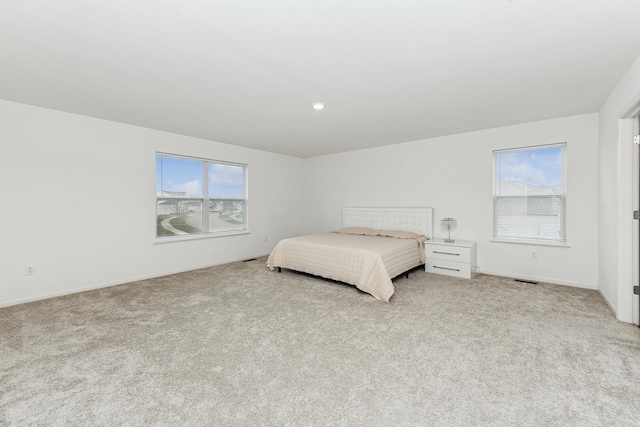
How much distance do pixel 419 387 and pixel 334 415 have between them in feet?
1.98

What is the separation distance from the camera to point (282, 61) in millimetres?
2400

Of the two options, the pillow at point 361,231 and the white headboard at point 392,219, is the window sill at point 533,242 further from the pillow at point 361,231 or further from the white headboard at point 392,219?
the pillow at point 361,231

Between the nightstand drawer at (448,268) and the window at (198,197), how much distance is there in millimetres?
3677

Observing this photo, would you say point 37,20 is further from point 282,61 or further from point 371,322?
point 371,322

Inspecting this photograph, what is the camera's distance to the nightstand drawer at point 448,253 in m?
4.38

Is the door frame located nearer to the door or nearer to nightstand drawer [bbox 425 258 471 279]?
the door

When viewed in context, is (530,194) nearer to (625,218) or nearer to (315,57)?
(625,218)

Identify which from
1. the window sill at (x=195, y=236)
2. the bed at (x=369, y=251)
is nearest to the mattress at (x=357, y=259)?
the bed at (x=369, y=251)

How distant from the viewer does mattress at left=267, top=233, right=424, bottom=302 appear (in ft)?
11.9

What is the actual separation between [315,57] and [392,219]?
153 inches

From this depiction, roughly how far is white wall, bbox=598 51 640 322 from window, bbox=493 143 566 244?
76 centimetres

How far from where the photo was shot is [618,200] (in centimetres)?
286

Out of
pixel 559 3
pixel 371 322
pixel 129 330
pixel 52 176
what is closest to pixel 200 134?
pixel 52 176

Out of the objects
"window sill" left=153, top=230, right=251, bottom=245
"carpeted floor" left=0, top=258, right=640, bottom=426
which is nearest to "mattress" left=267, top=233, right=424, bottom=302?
"carpeted floor" left=0, top=258, right=640, bottom=426
